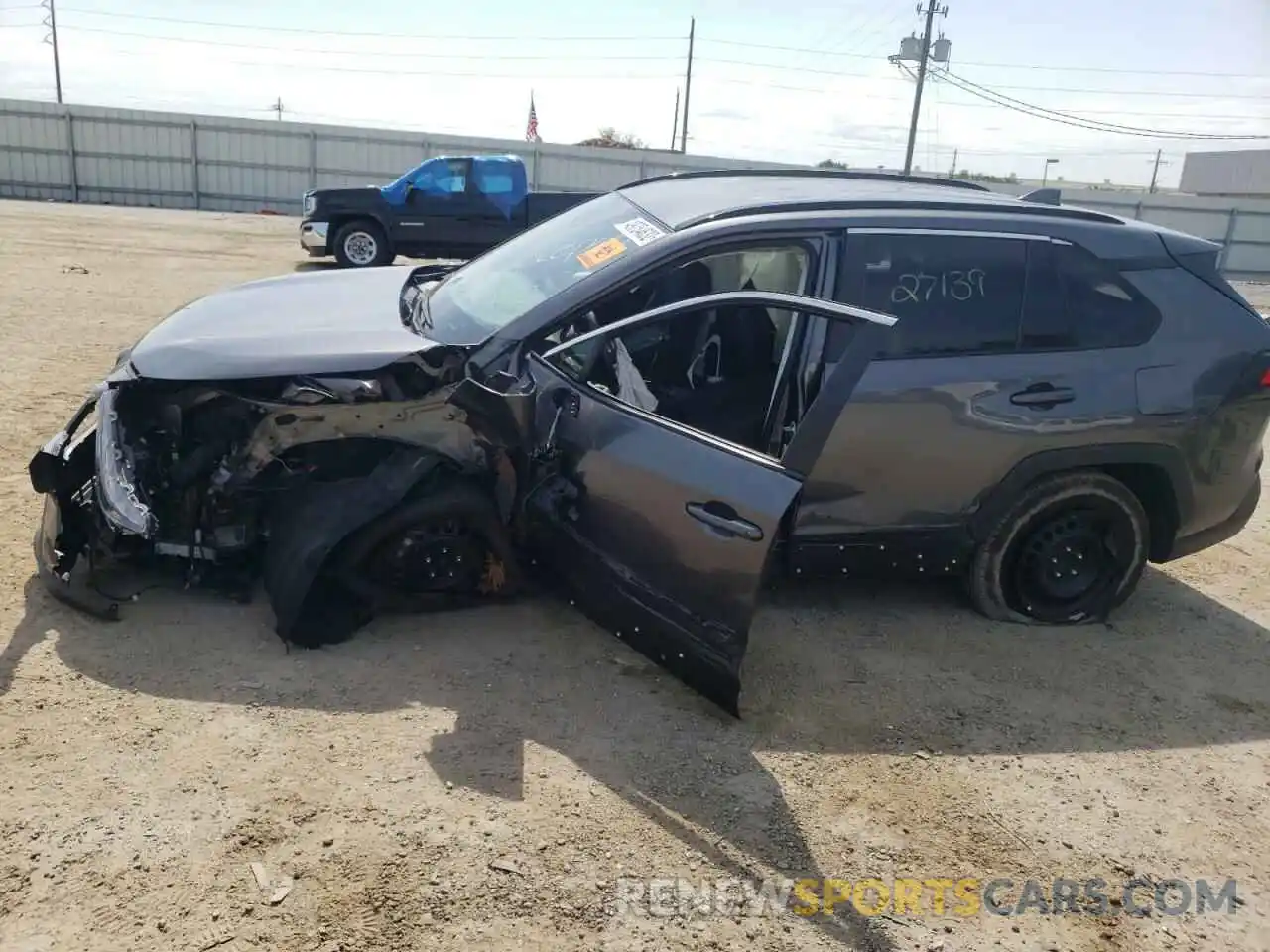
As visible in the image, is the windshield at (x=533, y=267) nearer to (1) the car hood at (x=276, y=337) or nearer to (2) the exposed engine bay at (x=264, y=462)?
(1) the car hood at (x=276, y=337)

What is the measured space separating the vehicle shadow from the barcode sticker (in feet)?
5.13

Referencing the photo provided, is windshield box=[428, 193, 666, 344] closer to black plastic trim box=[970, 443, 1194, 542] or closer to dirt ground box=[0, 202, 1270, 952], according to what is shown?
dirt ground box=[0, 202, 1270, 952]

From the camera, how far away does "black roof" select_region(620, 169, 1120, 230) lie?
12.8 ft

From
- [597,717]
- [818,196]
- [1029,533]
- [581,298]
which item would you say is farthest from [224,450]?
[1029,533]

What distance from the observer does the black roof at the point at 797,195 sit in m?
3.91

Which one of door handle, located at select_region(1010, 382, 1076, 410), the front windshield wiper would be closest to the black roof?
door handle, located at select_region(1010, 382, 1076, 410)

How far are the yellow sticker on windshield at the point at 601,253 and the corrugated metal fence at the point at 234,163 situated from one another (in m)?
26.0

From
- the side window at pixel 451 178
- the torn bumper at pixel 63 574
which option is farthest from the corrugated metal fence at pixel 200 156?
the torn bumper at pixel 63 574

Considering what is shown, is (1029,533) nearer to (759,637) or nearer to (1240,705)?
(1240,705)

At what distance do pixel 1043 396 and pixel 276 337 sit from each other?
310 centimetres

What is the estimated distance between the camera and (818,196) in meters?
4.05

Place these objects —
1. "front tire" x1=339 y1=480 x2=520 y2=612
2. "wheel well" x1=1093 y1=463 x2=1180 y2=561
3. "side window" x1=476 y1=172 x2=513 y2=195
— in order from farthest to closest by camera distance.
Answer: "side window" x1=476 y1=172 x2=513 y2=195 → "wheel well" x1=1093 y1=463 x2=1180 y2=561 → "front tire" x1=339 y1=480 x2=520 y2=612

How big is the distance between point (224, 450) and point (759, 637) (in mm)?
2270

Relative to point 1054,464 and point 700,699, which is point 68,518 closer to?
point 700,699
